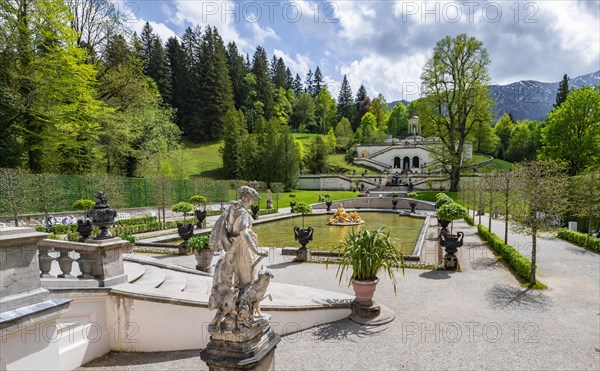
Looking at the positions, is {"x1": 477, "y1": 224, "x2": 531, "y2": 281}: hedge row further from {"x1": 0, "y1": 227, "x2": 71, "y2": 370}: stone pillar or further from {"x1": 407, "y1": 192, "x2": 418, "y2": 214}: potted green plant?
{"x1": 0, "y1": 227, "x2": 71, "y2": 370}: stone pillar

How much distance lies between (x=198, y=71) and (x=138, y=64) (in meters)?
44.2

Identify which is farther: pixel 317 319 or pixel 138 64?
pixel 138 64

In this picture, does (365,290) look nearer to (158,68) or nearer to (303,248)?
(303,248)

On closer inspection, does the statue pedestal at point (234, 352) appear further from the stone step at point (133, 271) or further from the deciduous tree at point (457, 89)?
the deciduous tree at point (457, 89)

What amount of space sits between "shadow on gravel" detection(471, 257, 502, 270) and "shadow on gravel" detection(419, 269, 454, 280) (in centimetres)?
150

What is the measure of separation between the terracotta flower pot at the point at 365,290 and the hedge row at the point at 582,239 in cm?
1339

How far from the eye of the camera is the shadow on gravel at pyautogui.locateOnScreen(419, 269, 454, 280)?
33.8 ft

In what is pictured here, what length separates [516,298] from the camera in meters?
8.56

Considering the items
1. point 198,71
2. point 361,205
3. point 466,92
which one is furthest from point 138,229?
point 198,71

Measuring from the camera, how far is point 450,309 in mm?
7785

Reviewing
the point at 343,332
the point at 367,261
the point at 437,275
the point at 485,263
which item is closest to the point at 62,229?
the point at 343,332

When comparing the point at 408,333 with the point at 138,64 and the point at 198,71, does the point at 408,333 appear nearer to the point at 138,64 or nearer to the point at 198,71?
the point at 138,64

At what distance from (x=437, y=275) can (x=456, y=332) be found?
4169 millimetres

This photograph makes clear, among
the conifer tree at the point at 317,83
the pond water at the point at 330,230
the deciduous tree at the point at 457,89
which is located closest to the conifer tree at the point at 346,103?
the conifer tree at the point at 317,83
